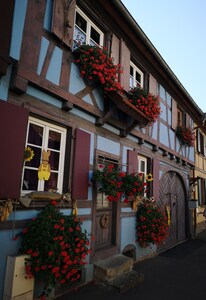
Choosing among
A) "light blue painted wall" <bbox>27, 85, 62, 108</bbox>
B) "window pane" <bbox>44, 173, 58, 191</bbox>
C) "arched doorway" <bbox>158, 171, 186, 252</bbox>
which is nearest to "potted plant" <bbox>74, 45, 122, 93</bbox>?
"light blue painted wall" <bbox>27, 85, 62, 108</bbox>

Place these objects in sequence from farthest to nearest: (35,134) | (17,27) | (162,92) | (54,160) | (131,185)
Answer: (162,92), (131,185), (54,160), (35,134), (17,27)

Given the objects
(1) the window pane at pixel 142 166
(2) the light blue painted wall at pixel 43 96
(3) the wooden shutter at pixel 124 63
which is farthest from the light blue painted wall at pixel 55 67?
(1) the window pane at pixel 142 166

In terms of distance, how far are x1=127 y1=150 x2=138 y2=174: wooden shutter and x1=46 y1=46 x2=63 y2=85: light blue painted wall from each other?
275 centimetres

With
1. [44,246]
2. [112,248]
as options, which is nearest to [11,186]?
[44,246]

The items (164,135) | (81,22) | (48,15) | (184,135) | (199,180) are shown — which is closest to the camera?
(48,15)

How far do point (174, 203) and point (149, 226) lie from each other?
328 centimetres

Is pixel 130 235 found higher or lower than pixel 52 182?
lower

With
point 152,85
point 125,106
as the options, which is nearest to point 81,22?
point 125,106

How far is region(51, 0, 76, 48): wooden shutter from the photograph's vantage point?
4.27 m

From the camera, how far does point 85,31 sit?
5324mm

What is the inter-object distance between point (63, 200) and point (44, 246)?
3.28 feet

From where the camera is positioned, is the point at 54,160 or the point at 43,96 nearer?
the point at 43,96

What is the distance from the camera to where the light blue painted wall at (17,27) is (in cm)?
359

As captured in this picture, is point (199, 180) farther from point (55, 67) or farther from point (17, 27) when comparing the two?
point (17, 27)
